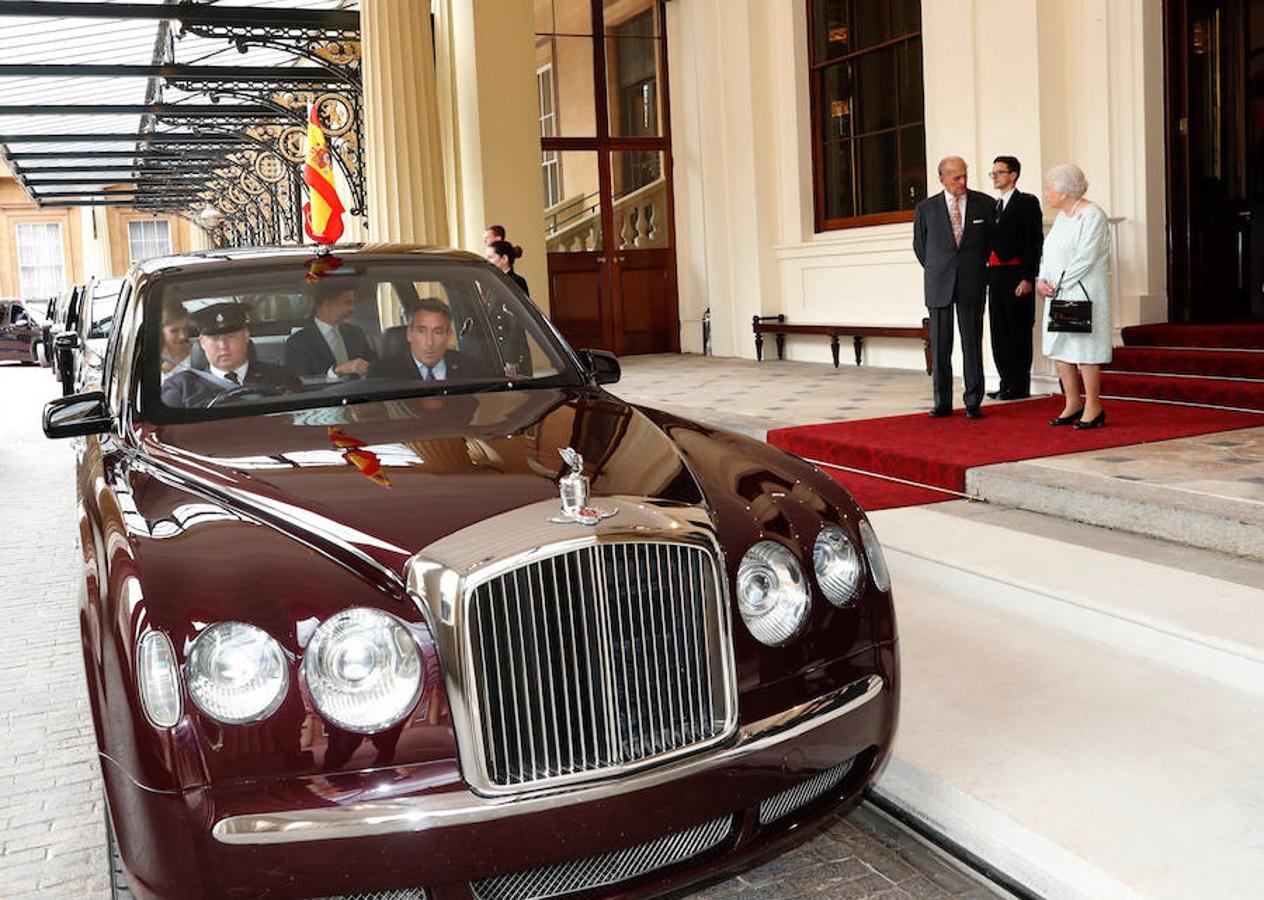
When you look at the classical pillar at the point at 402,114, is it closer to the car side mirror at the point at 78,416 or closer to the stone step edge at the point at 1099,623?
the stone step edge at the point at 1099,623

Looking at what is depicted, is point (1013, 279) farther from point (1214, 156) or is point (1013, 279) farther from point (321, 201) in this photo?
point (321, 201)

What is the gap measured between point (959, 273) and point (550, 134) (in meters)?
9.20

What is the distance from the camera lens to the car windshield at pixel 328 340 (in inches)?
130

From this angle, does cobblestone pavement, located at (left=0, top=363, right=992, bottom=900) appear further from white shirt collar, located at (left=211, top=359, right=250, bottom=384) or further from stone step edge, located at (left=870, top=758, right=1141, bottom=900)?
white shirt collar, located at (left=211, top=359, right=250, bottom=384)

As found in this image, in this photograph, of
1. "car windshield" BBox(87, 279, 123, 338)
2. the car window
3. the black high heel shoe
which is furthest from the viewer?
"car windshield" BBox(87, 279, 123, 338)

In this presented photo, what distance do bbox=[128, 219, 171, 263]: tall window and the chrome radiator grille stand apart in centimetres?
4979

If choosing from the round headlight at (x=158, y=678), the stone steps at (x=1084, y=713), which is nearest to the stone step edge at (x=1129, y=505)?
the stone steps at (x=1084, y=713)

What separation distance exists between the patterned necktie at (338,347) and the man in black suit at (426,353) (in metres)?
0.08

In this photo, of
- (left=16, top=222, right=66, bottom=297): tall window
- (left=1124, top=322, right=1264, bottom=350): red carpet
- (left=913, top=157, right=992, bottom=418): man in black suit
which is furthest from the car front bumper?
(left=16, top=222, right=66, bottom=297): tall window

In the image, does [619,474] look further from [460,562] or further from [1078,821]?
[1078,821]

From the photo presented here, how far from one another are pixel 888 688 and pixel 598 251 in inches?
546

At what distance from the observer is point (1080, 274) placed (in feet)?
22.9

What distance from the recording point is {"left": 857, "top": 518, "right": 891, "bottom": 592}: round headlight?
8.70 ft

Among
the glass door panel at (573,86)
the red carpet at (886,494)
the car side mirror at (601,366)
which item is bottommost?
the red carpet at (886,494)
